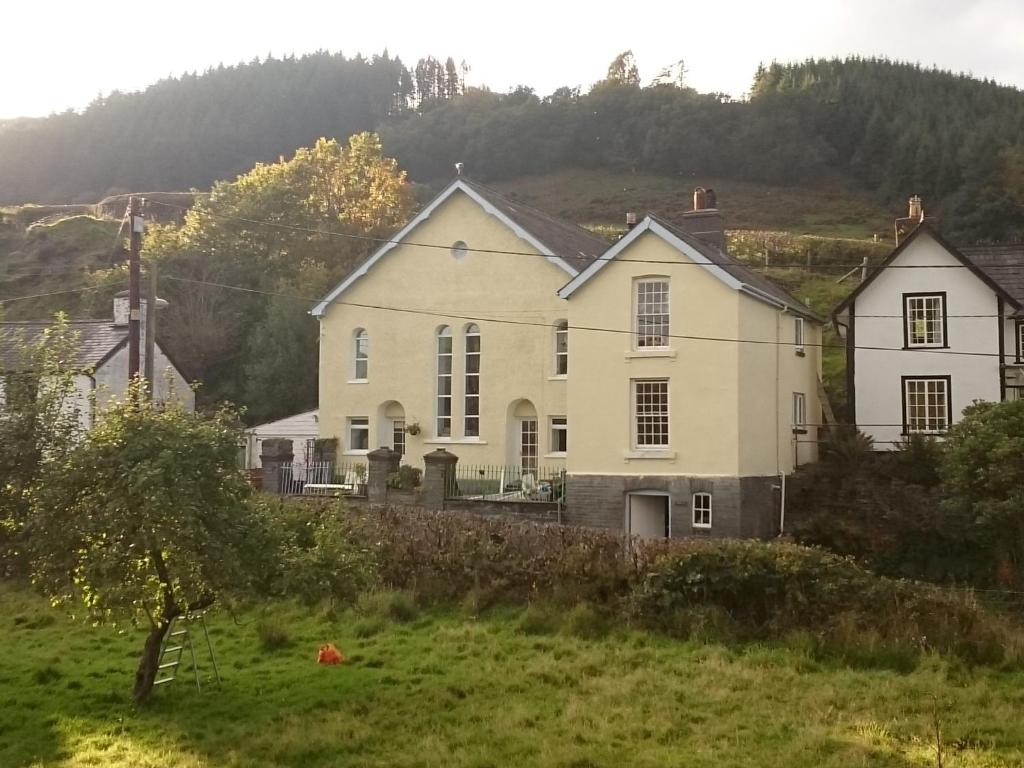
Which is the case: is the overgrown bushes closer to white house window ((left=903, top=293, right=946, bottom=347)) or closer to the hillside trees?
white house window ((left=903, top=293, right=946, bottom=347))

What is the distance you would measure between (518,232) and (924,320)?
1273 centimetres

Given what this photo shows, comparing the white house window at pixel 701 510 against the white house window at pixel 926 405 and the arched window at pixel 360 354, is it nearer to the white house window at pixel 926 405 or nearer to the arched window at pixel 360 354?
the white house window at pixel 926 405

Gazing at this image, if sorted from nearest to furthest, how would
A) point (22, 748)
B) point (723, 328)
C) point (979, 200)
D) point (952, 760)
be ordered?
point (952, 760), point (22, 748), point (723, 328), point (979, 200)

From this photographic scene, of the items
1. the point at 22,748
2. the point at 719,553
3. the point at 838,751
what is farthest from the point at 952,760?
the point at 22,748

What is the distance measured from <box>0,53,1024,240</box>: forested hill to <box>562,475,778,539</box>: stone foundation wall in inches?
2377

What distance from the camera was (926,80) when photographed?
106875 mm

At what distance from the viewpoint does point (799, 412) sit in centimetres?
3194

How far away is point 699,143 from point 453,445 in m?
74.8

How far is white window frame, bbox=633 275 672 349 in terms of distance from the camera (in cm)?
2788

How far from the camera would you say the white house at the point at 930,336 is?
30.3 metres

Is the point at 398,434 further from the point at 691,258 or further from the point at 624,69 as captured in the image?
the point at 624,69

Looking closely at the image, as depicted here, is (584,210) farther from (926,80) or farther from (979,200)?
(926,80)

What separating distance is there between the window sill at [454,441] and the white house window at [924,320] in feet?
44.6

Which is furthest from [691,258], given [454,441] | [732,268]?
[454,441]
